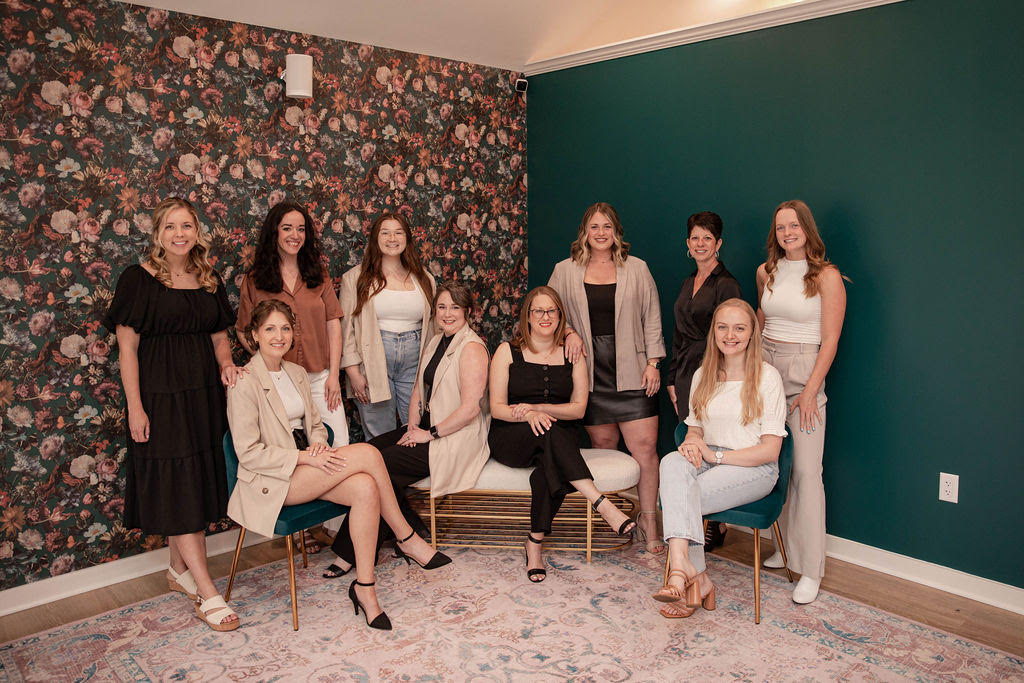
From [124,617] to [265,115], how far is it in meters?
2.37

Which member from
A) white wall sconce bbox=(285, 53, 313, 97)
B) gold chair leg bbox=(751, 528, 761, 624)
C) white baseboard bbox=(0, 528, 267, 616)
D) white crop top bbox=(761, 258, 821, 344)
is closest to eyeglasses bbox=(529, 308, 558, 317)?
white crop top bbox=(761, 258, 821, 344)

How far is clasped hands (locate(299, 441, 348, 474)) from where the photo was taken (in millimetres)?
3072

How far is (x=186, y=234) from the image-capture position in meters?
3.03

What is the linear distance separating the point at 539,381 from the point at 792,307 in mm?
1175

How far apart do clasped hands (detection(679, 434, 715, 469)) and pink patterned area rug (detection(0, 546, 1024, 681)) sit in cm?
62

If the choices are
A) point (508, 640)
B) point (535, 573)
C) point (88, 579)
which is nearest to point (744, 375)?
point (535, 573)

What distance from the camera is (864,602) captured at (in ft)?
10.4

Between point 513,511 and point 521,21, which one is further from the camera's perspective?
point 521,21

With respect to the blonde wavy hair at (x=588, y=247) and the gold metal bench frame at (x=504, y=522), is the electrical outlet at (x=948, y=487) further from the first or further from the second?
the blonde wavy hair at (x=588, y=247)

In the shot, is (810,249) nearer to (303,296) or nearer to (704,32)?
(704,32)

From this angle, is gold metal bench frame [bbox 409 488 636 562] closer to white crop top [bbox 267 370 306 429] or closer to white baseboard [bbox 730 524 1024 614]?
white crop top [bbox 267 370 306 429]

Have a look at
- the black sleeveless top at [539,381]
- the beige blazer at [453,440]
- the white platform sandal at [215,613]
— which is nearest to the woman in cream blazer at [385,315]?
the beige blazer at [453,440]

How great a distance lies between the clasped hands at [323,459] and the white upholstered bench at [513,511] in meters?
0.60

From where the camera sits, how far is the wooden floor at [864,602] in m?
2.96
